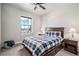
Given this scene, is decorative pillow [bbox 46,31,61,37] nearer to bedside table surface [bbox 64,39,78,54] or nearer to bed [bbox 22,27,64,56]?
bed [bbox 22,27,64,56]

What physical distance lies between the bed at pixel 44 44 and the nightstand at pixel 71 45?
0.68 feet

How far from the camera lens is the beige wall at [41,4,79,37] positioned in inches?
87.5

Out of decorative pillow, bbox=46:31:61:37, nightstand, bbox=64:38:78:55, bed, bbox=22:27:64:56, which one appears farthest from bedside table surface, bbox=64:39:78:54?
decorative pillow, bbox=46:31:61:37

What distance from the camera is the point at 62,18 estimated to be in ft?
8.36

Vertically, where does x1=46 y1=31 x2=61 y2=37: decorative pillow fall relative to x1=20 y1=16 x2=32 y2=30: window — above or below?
below

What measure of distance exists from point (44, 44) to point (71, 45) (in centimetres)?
135

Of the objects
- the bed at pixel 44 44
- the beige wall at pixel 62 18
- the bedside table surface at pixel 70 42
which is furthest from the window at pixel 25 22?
the bedside table surface at pixel 70 42

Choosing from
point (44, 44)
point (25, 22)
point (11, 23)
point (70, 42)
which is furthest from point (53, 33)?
point (11, 23)

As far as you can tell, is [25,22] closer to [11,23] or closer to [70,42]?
[11,23]

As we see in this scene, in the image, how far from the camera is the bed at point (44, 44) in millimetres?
1835

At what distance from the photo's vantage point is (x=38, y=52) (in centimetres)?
178

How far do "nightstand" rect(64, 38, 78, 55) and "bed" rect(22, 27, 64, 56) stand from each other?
21 cm

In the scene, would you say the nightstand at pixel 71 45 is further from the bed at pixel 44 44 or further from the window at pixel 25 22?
the window at pixel 25 22

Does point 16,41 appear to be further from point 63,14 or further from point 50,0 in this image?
point 63,14
